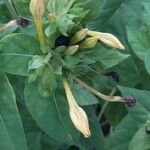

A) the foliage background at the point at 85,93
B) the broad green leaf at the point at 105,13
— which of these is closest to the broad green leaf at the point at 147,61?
the foliage background at the point at 85,93

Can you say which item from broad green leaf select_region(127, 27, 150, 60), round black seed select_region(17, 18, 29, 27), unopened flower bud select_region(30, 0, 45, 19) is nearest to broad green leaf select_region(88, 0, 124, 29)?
broad green leaf select_region(127, 27, 150, 60)

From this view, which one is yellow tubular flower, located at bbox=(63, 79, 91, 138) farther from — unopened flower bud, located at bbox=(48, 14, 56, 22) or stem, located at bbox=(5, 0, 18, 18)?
Answer: stem, located at bbox=(5, 0, 18, 18)

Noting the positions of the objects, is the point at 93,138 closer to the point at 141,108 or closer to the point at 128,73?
the point at 141,108

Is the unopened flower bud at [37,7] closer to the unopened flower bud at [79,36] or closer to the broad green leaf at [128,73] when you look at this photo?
the unopened flower bud at [79,36]

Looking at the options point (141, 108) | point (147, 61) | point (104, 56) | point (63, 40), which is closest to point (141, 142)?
point (141, 108)

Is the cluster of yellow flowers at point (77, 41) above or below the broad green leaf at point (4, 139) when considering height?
above
